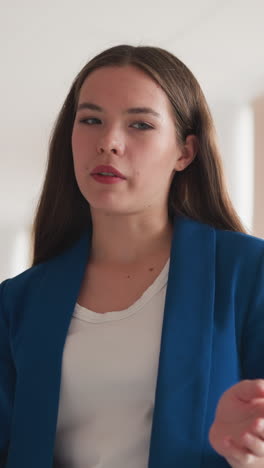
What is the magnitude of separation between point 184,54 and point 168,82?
5.64 ft

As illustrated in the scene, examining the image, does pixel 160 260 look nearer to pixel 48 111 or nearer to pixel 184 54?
pixel 184 54

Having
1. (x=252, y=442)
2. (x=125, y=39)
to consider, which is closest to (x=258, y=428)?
(x=252, y=442)

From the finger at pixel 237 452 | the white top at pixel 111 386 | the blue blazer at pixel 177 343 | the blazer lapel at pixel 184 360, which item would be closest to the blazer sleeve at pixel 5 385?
the blue blazer at pixel 177 343

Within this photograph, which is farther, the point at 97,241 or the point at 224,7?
the point at 224,7

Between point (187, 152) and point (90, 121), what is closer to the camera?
point (90, 121)

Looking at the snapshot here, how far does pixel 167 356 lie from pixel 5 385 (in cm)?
40

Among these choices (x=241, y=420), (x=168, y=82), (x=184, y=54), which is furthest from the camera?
(x=184, y=54)

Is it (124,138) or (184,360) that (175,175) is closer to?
(124,138)

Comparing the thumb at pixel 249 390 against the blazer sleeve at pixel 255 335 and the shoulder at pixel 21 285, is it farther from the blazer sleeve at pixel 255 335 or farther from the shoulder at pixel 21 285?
the shoulder at pixel 21 285

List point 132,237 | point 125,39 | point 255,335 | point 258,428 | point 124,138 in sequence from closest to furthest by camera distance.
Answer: point 258,428 < point 255,335 < point 124,138 < point 132,237 < point 125,39

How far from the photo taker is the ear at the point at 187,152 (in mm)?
1402

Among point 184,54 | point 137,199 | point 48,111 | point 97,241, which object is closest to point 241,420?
point 137,199

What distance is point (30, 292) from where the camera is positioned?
1411 mm

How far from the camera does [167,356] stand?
1164 millimetres
